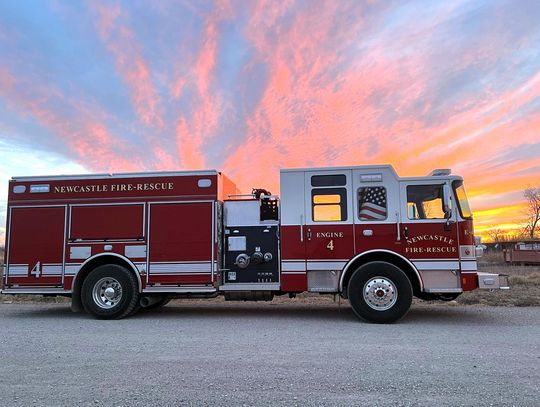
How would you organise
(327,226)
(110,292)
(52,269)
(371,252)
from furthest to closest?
(52,269) < (110,292) < (327,226) < (371,252)

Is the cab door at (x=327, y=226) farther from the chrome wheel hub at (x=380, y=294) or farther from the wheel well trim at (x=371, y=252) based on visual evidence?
the chrome wheel hub at (x=380, y=294)

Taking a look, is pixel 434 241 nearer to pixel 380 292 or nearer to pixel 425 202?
pixel 425 202

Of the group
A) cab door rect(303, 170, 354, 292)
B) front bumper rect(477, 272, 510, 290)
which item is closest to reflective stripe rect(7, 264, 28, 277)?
cab door rect(303, 170, 354, 292)

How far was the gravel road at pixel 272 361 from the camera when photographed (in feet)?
14.8

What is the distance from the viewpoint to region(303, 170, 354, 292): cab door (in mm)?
9211

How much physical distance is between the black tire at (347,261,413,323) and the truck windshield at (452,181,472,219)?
5.53 feet

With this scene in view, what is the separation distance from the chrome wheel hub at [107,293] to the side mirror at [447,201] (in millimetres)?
6723

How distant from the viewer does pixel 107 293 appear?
9.73 meters

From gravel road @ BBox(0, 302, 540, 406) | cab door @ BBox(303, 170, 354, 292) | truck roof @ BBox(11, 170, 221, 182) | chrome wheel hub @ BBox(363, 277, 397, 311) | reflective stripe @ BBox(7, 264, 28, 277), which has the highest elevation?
truck roof @ BBox(11, 170, 221, 182)

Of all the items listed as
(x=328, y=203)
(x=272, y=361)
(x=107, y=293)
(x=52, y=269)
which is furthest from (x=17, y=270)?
(x=272, y=361)

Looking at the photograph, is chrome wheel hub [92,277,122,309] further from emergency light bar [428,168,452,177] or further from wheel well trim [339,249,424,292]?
emergency light bar [428,168,452,177]

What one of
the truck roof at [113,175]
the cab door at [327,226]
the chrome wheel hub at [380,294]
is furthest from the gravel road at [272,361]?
the truck roof at [113,175]

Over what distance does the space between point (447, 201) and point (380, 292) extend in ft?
7.09

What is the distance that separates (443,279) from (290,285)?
2935 millimetres
